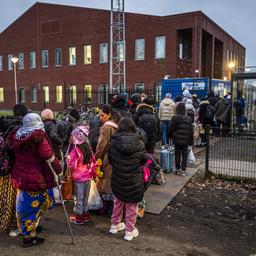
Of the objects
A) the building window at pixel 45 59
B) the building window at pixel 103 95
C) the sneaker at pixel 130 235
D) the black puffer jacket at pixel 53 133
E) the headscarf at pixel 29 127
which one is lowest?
the sneaker at pixel 130 235

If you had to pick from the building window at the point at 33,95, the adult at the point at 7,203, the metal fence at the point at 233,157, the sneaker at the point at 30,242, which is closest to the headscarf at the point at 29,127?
the adult at the point at 7,203

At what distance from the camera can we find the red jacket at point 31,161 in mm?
3916

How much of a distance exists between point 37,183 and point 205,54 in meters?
28.2

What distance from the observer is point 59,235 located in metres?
4.52

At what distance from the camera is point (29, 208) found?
4086 mm

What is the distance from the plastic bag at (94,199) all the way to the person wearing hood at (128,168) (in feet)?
2.40

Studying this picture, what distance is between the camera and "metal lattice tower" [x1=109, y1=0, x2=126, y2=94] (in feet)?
85.5

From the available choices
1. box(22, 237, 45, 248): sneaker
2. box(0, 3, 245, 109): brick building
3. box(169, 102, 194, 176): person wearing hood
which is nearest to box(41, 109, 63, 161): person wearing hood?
box(22, 237, 45, 248): sneaker

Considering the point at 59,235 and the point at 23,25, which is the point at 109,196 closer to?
the point at 59,235

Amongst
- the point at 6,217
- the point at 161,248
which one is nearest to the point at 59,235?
the point at 6,217

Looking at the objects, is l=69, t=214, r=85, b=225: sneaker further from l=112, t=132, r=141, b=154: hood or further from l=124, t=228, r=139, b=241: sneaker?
l=112, t=132, r=141, b=154: hood

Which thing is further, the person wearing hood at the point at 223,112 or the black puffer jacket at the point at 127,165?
the person wearing hood at the point at 223,112

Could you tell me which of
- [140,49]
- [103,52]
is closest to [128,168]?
[140,49]

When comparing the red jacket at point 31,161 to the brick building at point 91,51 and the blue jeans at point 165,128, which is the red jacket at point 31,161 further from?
the brick building at point 91,51
